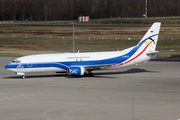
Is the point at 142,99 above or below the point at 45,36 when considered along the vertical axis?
below

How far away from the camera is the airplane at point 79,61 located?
48500mm

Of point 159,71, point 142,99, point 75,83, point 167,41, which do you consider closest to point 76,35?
point 167,41

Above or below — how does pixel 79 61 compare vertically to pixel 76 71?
above

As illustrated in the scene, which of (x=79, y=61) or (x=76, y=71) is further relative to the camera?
(x=79, y=61)

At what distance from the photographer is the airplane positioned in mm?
48500

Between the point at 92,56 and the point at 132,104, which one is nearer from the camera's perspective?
the point at 132,104

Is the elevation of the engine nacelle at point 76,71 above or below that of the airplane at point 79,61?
below

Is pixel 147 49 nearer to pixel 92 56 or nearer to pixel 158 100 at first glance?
pixel 92 56

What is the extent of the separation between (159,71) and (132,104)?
95.6ft

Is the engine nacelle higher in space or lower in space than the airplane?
lower

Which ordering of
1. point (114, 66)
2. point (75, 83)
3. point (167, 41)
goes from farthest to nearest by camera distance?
1. point (167, 41)
2. point (114, 66)
3. point (75, 83)

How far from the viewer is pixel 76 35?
134 m

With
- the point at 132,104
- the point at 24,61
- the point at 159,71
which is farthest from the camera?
the point at 159,71

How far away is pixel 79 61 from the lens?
5047cm
